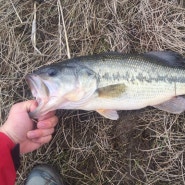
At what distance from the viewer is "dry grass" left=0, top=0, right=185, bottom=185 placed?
3.60m

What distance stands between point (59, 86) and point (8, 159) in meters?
0.77

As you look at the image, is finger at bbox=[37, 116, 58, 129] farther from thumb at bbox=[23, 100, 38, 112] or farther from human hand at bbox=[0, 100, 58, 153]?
thumb at bbox=[23, 100, 38, 112]

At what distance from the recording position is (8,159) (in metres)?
3.01

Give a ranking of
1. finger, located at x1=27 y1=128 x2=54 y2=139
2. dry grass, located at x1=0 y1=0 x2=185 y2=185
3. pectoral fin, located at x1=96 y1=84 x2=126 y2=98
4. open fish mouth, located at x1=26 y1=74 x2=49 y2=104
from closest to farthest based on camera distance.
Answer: open fish mouth, located at x1=26 y1=74 x2=49 y2=104
pectoral fin, located at x1=96 y1=84 x2=126 y2=98
finger, located at x1=27 y1=128 x2=54 y2=139
dry grass, located at x1=0 y1=0 x2=185 y2=185

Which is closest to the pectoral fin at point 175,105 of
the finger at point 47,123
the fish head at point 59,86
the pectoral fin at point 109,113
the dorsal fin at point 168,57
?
the dorsal fin at point 168,57

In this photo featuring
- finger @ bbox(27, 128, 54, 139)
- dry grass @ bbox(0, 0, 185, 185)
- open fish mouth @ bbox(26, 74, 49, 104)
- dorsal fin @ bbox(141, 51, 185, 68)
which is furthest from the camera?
dry grass @ bbox(0, 0, 185, 185)

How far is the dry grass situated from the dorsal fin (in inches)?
11.0

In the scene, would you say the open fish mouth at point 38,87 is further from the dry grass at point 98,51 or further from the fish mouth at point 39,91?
the dry grass at point 98,51

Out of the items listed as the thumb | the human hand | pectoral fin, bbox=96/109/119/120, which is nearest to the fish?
pectoral fin, bbox=96/109/119/120

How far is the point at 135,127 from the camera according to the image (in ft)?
11.9

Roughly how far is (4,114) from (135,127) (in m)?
1.43

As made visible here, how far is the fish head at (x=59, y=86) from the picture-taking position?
9.71 feet

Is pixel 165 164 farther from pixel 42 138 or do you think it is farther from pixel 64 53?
pixel 64 53

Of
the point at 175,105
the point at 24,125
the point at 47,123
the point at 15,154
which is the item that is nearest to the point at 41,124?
the point at 47,123
